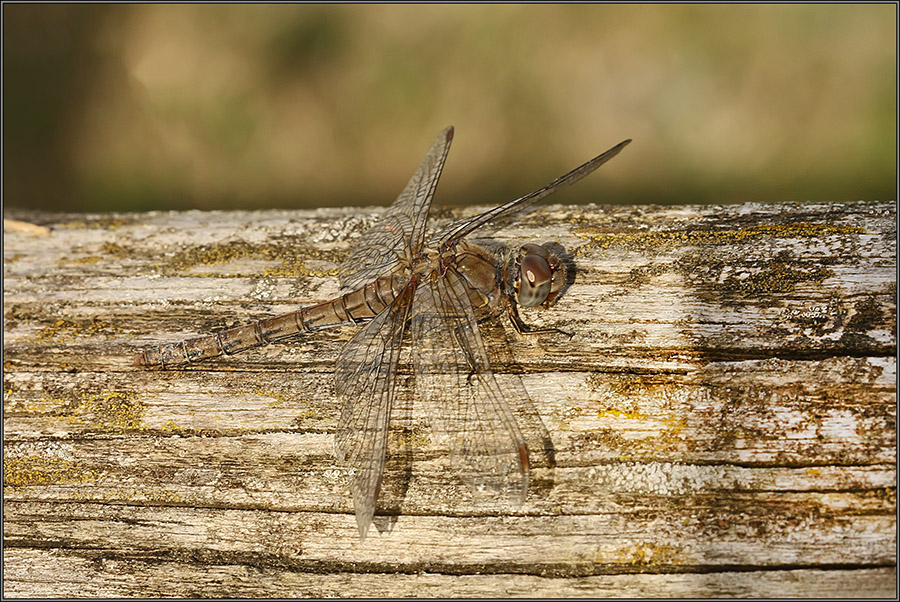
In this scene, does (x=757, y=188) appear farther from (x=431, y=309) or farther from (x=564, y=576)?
(x=564, y=576)

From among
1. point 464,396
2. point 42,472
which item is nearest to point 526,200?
point 464,396

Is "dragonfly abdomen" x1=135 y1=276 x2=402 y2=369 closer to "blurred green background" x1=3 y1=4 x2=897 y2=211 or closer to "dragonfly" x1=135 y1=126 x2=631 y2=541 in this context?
"dragonfly" x1=135 y1=126 x2=631 y2=541

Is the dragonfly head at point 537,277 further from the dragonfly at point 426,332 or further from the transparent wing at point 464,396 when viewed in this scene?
the transparent wing at point 464,396

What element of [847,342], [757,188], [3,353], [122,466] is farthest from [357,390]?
[757,188]

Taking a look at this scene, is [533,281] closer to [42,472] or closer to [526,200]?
[526,200]

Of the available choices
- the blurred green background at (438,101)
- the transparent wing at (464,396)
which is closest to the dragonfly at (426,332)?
the transparent wing at (464,396)

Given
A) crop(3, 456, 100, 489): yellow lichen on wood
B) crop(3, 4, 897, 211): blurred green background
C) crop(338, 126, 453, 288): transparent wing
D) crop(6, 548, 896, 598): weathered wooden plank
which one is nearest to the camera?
crop(6, 548, 896, 598): weathered wooden plank

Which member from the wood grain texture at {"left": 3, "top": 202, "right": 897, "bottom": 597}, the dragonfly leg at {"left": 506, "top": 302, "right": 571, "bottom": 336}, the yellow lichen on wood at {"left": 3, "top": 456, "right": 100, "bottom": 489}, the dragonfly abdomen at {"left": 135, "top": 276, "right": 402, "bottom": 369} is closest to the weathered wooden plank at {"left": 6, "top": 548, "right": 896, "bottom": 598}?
the wood grain texture at {"left": 3, "top": 202, "right": 897, "bottom": 597}
